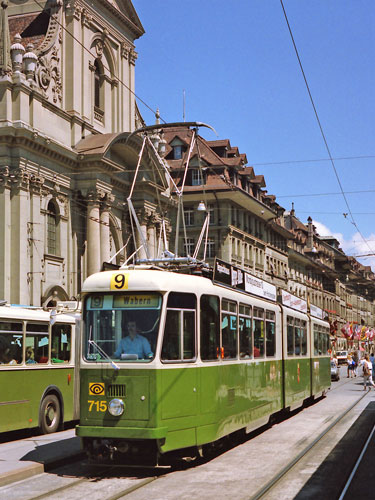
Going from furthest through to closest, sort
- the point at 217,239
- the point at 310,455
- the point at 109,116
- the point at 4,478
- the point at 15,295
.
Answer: the point at 217,239
the point at 109,116
the point at 15,295
the point at 310,455
the point at 4,478

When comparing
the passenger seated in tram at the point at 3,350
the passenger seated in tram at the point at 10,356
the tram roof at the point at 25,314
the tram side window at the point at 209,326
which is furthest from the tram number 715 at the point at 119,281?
the passenger seated in tram at the point at 10,356

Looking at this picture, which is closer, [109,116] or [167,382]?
[167,382]

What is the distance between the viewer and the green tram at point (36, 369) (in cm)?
1476

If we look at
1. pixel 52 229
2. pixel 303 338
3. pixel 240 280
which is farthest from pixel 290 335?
pixel 52 229

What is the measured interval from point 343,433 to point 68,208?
75.0ft

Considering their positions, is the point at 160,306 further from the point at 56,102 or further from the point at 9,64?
the point at 56,102

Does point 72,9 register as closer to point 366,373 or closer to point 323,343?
point 323,343

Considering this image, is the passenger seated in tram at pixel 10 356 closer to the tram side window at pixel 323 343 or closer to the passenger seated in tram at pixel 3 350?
the passenger seated in tram at pixel 3 350

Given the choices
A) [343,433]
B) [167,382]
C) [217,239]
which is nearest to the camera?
[167,382]

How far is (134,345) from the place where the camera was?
36.1 ft

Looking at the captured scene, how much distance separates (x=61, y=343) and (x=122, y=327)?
6336mm

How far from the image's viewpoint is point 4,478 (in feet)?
33.8

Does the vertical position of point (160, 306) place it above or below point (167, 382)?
above

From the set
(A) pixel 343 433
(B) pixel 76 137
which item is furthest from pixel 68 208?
(A) pixel 343 433
